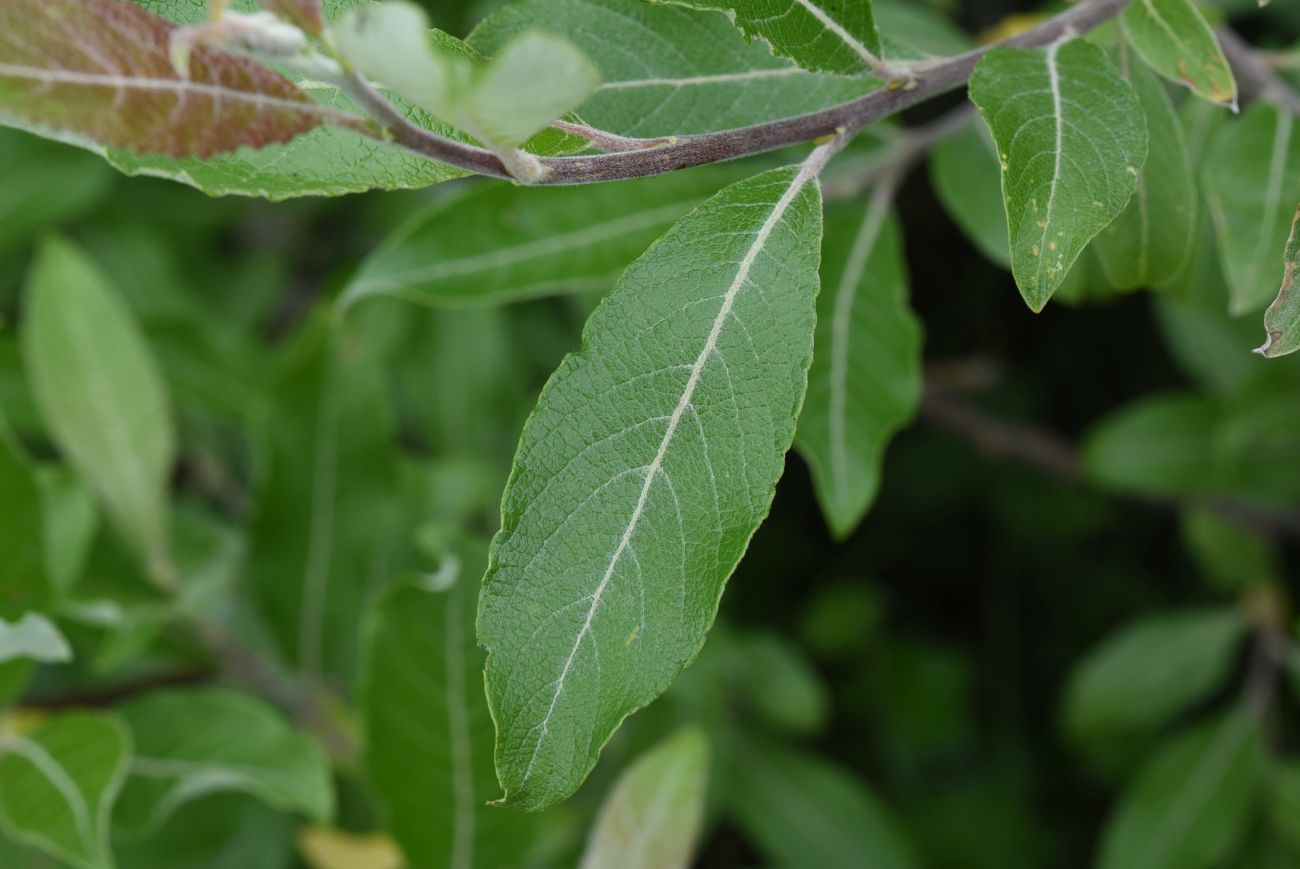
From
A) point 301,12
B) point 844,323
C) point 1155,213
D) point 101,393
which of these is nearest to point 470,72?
point 301,12

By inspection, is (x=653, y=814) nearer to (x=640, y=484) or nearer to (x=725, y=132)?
(x=640, y=484)

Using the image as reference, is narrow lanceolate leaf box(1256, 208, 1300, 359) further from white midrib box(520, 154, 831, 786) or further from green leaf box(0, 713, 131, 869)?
green leaf box(0, 713, 131, 869)

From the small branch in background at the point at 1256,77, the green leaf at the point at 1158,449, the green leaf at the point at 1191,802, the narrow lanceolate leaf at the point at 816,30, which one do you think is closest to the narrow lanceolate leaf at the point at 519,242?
the narrow lanceolate leaf at the point at 816,30

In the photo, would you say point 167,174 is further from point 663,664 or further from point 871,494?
point 871,494

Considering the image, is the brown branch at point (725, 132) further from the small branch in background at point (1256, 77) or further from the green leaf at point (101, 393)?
the green leaf at point (101, 393)

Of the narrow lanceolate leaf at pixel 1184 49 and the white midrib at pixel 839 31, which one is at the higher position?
the white midrib at pixel 839 31

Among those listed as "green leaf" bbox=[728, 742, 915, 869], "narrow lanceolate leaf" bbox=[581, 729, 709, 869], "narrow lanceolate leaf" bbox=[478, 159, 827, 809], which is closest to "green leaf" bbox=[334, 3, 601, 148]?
"narrow lanceolate leaf" bbox=[478, 159, 827, 809]

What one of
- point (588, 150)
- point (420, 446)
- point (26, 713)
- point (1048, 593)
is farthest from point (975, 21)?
point (26, 713)
